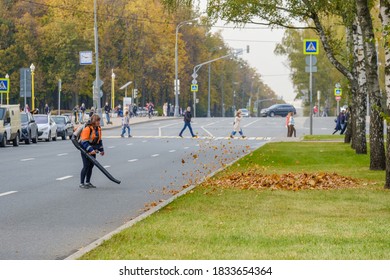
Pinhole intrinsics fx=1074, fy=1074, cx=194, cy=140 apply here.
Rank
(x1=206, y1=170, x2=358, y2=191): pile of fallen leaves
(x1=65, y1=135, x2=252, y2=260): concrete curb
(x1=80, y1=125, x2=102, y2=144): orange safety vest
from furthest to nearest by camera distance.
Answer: (x1=80, y1=125, x2=102, y2=144): orange safety vest < (x1=206, y1=170, x2=358, y2=191): pile of fallen leaves < (x1=65, y1=135, x2=252, y2=260): concrete curb

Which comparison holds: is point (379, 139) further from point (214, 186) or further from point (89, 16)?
point (89, 16)

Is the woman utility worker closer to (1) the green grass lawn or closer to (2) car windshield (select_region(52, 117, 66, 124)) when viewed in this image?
(1) the green grass lawn

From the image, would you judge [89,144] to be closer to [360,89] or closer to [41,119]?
[360,89]

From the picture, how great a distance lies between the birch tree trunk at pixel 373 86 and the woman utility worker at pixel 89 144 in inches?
217

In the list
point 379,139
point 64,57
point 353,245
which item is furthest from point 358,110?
point 64,57

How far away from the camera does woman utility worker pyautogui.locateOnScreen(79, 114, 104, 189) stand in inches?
829

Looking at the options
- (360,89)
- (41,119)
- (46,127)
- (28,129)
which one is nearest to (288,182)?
(360,89)

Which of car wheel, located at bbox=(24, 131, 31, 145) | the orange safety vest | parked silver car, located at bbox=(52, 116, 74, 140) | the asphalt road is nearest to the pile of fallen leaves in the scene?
the asphalt road

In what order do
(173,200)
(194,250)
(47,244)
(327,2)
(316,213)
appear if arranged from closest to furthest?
(194,250)
(47,244)
(316,213)
(173,200)
(327,2)

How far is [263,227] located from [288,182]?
291 inches

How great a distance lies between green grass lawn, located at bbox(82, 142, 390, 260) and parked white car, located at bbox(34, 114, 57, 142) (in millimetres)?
34635

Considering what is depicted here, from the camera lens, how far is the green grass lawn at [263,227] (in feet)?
34.2

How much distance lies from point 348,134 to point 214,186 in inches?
938

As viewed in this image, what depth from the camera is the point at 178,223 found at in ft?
44.1
